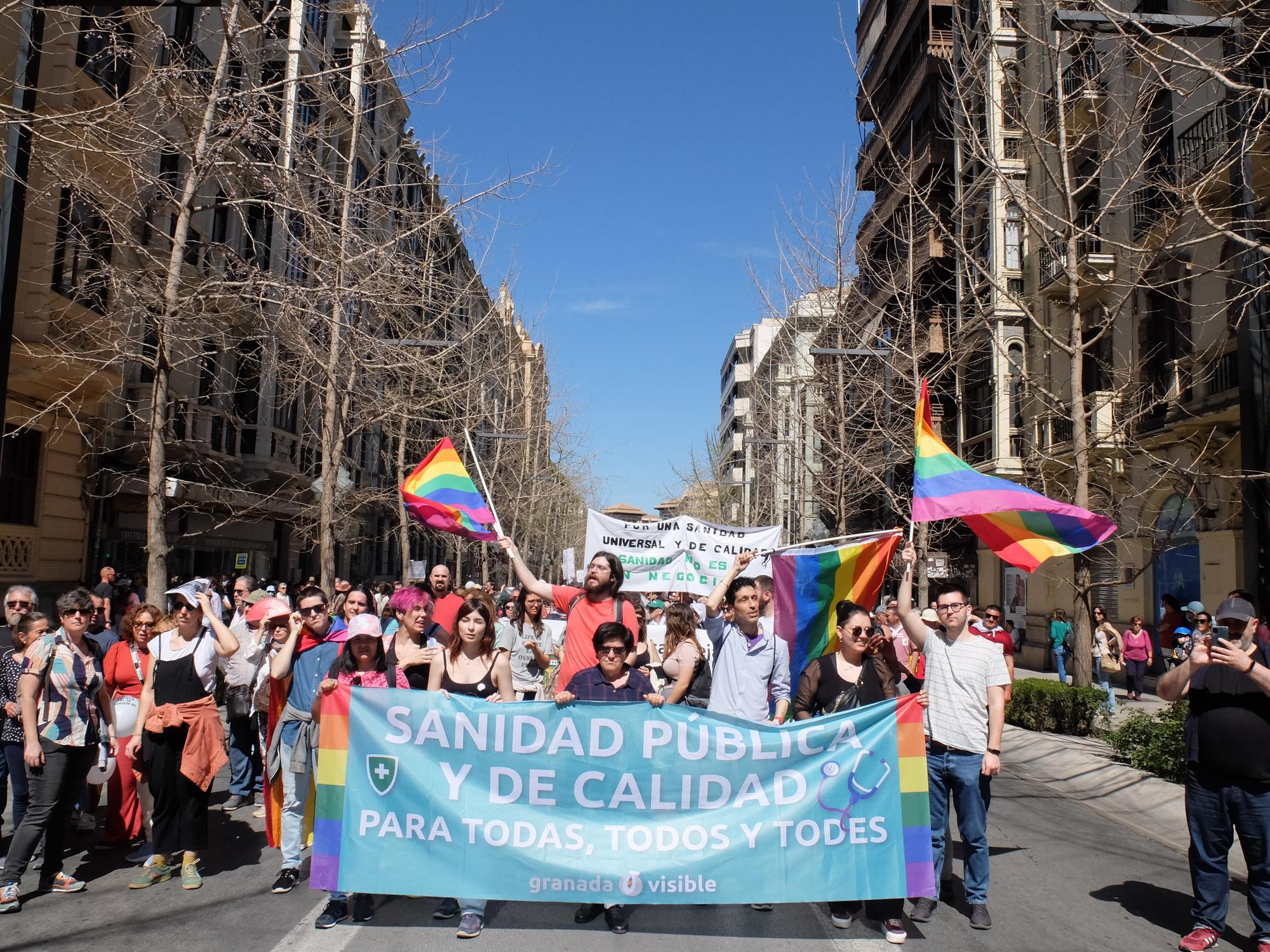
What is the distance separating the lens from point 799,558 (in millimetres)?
8148

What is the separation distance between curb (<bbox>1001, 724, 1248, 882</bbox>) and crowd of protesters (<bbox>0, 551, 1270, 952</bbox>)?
234 cm

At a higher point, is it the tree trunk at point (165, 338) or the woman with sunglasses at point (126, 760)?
the tree trunk at point (165, 338)

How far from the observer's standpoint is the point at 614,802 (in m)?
5.81

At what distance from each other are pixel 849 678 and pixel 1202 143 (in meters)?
16.9

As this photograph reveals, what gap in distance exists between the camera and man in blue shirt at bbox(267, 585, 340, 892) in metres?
6.36

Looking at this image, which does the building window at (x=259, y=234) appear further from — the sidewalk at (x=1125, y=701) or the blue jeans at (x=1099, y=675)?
the blue jeans at (x=1099, y=675)

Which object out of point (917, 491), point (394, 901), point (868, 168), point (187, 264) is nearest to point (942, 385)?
point (868, 168)

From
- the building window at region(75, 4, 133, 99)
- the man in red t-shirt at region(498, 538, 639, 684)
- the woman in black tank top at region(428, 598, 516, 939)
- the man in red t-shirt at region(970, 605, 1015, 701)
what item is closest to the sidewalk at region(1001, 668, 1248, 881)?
the man in red t-shirt at region(970, 605, 1015, 701)

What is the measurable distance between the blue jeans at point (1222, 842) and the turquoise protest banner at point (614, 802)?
1.41 m

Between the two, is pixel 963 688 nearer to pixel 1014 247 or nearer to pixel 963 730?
pixel 963 730

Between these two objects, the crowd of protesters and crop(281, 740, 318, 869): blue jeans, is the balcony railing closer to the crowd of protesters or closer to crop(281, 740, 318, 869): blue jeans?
the crowd of protesters

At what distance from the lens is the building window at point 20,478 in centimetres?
1664

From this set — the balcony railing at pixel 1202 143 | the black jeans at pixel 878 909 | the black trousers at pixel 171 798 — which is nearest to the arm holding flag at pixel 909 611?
the black jeans at pixel 878 909

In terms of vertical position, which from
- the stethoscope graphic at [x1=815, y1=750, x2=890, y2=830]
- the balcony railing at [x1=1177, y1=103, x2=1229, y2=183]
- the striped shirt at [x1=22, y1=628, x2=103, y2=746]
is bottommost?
the stethoscope graphic at [x1=815, y1=750, x2=890, y2=830]
